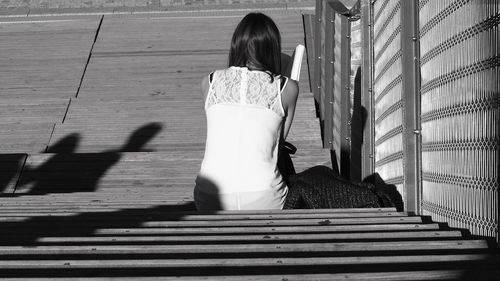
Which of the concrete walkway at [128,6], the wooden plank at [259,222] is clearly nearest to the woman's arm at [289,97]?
the wooden plank at [259,222]

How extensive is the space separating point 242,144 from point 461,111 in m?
1.18

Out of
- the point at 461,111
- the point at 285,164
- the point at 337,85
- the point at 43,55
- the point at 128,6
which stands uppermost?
the point at 128,6

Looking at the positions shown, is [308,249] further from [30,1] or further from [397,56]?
[30,1]

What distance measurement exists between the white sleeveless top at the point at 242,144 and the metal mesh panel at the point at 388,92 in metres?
0.51

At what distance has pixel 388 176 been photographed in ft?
16.6

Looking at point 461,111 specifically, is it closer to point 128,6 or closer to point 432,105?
point 432,105

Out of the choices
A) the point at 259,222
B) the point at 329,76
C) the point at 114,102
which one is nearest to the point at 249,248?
the point at 259,222

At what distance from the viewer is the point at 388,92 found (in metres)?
5.13

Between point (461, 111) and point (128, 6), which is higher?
point (128, 6)

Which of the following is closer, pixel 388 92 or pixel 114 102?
pixel 388 92

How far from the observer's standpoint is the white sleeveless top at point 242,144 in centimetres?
455

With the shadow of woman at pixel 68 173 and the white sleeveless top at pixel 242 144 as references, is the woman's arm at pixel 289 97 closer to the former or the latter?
the white sleeveless top at pixel 242 144

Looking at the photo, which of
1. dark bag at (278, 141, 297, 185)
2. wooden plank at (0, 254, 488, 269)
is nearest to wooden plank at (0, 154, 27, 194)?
dark bag at (278, 141, 297, 185)

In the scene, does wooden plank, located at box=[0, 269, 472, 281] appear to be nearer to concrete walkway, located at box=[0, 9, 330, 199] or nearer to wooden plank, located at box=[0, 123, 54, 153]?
concrete walkway, located at box=[0, 9, 330, 199]
